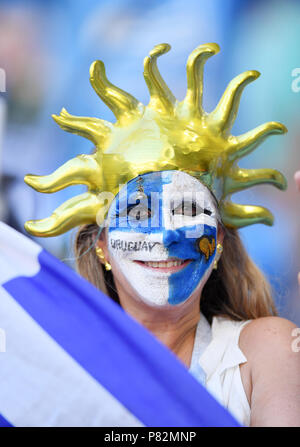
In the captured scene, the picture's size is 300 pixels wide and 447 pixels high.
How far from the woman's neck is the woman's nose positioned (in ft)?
0.75

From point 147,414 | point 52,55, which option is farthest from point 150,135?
point 52,55

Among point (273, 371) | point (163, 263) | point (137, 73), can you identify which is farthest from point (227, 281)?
point (137, 73)

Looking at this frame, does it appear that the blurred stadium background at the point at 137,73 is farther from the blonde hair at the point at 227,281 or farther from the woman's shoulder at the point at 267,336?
the woman's shoulder at the point at 267,336

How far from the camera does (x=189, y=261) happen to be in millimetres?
1715

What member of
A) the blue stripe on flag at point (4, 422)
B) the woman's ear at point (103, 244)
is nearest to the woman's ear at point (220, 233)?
the woman's ear at point (103, 244)

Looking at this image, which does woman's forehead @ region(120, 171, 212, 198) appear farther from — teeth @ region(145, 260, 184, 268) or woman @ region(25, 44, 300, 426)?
teeth @ region(145, 260, 184, 268)

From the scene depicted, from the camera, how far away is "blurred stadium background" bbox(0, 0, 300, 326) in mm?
2877

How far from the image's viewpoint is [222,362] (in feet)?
5.48

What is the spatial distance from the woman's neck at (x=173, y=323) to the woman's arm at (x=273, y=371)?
0.62ft

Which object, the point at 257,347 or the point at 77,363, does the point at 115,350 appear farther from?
the point at 257,347

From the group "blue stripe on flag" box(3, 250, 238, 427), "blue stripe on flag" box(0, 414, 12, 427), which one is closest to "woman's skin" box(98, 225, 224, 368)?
"blue stripe on flag" box(3, 250, 238, 427)

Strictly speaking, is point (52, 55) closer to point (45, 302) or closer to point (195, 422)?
point (45, 302)

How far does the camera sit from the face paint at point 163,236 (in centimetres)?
168

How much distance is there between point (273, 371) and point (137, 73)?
1.92m
